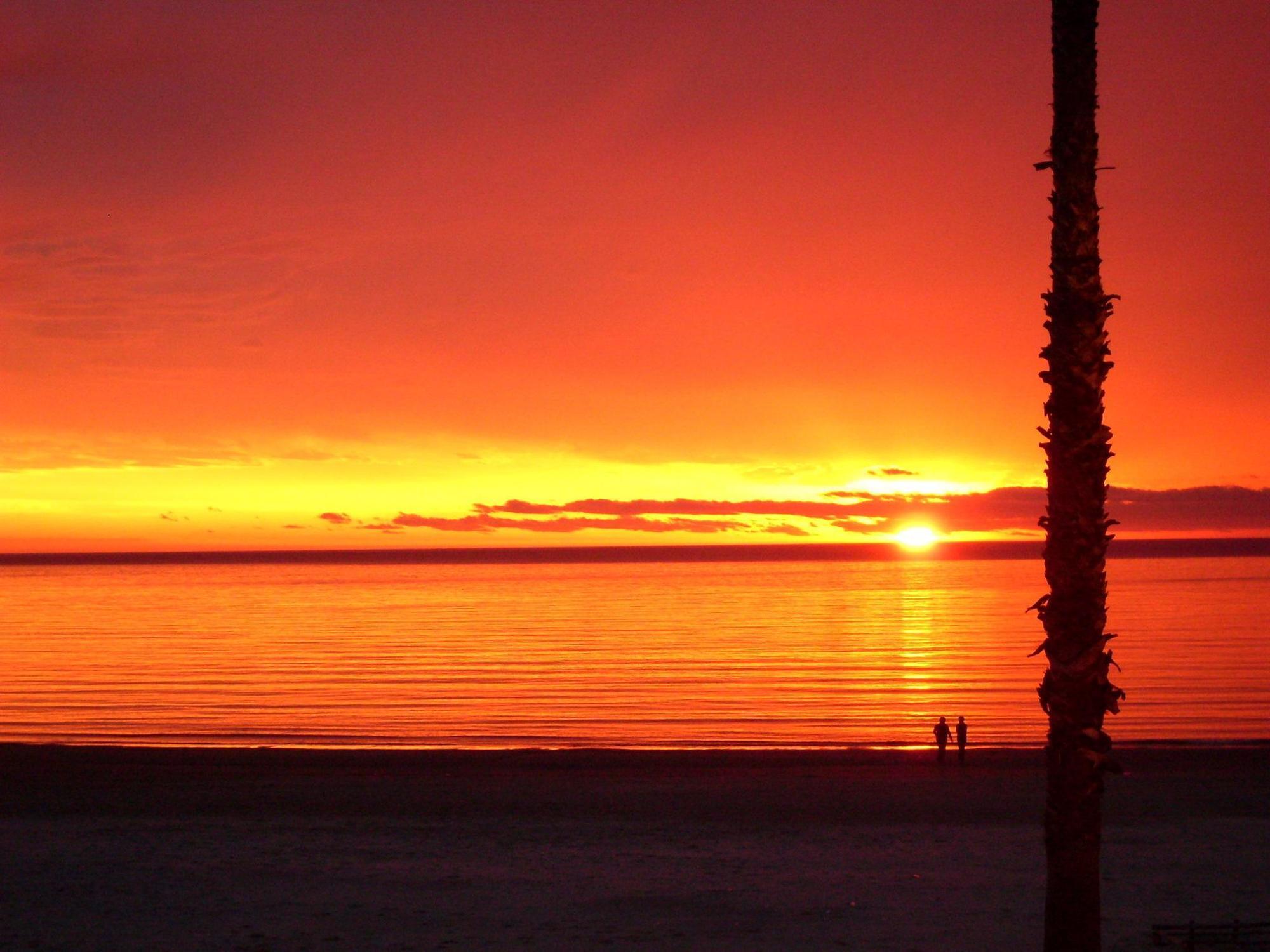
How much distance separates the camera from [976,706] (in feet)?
166

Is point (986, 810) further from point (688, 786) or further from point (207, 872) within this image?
point (207, 872)

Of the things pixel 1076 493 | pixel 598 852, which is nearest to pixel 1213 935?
pixel 1076 493

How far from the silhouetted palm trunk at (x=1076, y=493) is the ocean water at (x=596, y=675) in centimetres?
3005

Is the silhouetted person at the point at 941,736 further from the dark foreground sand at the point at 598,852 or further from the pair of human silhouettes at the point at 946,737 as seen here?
the dark foreground sand at the point at 598,852

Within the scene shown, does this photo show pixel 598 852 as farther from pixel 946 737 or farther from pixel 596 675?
pixel 596 675

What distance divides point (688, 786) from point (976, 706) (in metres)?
25.4

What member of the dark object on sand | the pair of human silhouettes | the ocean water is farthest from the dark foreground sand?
the ocean water

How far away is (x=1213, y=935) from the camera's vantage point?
14.6 meters

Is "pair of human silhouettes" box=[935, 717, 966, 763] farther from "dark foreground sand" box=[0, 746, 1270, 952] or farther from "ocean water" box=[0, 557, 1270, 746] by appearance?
"ocean water" box=[0, 557, 1270, 746]

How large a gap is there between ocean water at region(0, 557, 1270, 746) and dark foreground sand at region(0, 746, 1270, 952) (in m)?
10.2

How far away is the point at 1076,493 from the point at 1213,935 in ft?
27.5

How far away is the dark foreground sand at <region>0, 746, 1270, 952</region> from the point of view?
16.8 m

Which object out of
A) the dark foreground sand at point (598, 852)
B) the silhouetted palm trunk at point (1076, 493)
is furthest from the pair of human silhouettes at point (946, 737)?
the silhouetted palm trunk at point (1076, 493)

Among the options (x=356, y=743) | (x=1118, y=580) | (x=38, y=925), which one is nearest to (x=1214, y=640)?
(x=356, y=743)
